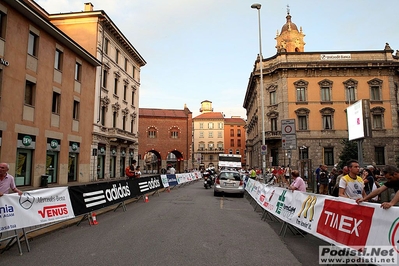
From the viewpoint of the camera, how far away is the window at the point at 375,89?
39981 mm

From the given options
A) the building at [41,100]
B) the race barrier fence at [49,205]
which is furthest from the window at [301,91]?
the race barrier fence at [49,205]

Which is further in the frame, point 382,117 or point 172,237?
point 382,117

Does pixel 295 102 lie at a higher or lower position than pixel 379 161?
higher

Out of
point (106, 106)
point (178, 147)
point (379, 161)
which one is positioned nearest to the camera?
point (106, 106)

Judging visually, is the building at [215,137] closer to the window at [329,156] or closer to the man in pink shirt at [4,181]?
the window at [329,156]

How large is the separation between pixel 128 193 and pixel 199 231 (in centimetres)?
549

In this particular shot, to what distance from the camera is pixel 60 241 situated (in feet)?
22.3

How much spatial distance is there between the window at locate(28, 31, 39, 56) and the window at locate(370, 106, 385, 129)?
39.3 m

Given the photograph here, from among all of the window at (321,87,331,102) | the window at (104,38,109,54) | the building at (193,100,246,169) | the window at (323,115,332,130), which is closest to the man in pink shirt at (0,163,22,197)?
the window at (104,38,109,54)

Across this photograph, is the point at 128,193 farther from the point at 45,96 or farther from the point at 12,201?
the point at 45,96

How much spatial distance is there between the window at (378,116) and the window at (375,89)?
144 cm

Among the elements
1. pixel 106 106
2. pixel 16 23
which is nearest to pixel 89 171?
pixel 106 106

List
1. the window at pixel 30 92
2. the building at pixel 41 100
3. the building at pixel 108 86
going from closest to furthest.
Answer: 1. the building at pixel 41 100
2. the window at pixel 30 92
3. the building at pixel 108 86

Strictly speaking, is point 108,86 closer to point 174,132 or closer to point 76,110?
point 76,110
